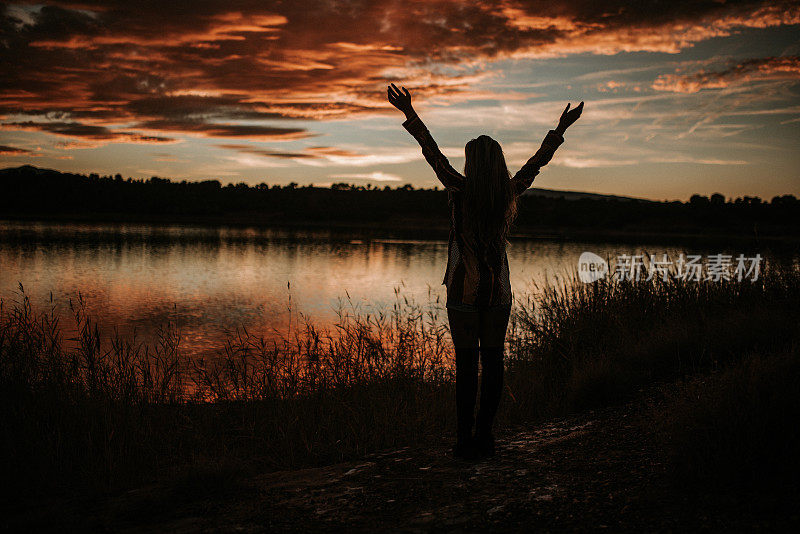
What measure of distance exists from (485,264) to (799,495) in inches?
83.3

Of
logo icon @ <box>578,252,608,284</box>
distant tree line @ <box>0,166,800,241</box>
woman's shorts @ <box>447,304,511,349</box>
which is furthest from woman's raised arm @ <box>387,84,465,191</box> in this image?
distant tree line @ <box>0,166,800,241</box>

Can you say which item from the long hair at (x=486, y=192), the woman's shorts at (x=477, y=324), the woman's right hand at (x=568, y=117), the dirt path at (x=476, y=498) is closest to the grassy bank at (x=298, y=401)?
the dirt path at (x=476, y=498)

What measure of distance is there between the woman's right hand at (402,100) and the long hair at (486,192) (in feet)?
1.70

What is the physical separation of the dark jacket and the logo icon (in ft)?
25.0

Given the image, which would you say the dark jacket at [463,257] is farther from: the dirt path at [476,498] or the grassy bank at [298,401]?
the grassy bank at [298,401]

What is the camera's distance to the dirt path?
9.85 ft

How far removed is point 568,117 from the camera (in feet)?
14.8

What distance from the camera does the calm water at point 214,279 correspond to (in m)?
15.7

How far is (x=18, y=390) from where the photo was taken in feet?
20.8

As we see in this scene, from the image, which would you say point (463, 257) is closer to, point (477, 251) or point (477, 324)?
point (477, 251)

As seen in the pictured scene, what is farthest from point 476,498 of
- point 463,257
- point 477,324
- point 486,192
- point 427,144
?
point 427,144

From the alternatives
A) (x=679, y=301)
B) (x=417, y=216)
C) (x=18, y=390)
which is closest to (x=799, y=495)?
(x=18, y=390)

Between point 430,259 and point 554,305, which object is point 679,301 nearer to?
point 554,305

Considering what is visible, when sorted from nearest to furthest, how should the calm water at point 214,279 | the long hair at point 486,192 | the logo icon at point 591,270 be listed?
the long hair at point 486,192 < the logo icon at point 591,270 < the calm water at point 214,279
